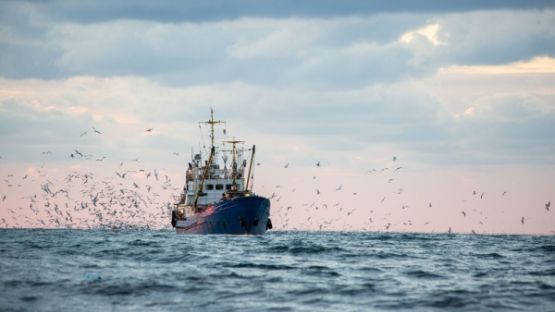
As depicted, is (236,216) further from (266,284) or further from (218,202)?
(266,284)

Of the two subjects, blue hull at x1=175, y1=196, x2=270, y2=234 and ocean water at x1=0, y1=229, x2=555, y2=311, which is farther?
blue hull at x1=175, y1=196, x2=270, y2=234

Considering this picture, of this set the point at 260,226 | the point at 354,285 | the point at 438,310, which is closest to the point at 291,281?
the point at 354,285

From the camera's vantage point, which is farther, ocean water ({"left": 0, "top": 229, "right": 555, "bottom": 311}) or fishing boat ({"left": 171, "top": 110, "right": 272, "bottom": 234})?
fishing boat ({"left": 171, "top": 110, "right": 272, "bottom": 234})

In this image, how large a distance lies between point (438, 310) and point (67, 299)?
1236 cm

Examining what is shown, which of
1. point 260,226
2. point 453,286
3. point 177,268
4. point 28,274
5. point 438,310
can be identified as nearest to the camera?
point 438,310

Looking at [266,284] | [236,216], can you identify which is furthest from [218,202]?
[266,284]

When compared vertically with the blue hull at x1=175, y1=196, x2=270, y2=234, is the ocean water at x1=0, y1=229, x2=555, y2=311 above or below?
below

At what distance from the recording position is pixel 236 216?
3649 inches

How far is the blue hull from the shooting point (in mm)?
92000

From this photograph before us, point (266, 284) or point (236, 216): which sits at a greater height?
point (236, 216)

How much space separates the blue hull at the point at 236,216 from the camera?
9200 cm

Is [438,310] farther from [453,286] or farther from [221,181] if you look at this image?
[221,181]

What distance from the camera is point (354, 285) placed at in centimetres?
3148

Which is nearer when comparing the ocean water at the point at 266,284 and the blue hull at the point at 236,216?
the ocean water at the point at 266,284
